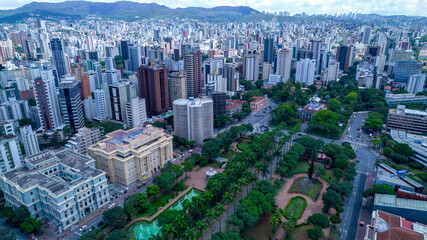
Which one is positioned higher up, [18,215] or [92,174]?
[92,174]

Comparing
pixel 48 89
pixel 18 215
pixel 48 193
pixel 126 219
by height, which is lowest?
pixel 126 219

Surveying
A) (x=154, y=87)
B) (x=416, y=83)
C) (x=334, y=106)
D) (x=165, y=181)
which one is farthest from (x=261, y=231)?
(x=416, y=83)

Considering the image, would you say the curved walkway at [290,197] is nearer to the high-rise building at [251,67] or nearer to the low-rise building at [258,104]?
the low-rise building at [258,104]

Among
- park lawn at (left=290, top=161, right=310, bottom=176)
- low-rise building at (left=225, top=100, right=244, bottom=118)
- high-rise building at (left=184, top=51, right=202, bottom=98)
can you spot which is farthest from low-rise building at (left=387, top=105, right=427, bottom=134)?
high-rise building at (left=184, top=51, right=202, bottom=98)

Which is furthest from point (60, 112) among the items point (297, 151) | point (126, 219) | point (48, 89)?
point (297, 151)

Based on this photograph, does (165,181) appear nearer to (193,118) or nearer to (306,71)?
(193,118)

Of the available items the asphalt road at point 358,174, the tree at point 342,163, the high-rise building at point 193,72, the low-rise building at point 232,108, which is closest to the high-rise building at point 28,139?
the low-rise building at point 232,108

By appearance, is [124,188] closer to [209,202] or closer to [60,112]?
[209,202]

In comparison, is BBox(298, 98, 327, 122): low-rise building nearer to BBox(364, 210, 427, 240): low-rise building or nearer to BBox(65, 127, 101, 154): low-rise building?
BBox(364, 210, 427, 240): low-rise building
